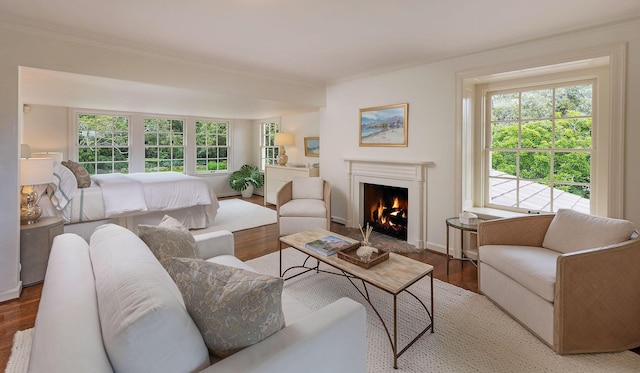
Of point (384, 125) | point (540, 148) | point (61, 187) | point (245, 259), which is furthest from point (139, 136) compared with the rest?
point (540, 148)

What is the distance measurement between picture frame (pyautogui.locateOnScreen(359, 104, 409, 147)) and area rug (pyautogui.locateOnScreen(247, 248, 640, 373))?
2104mm

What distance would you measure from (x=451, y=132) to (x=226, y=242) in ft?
9.01

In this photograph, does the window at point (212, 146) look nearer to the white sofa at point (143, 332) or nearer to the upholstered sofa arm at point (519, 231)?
the white sofa at point (143, 332)

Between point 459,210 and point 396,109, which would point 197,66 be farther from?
point 459,210

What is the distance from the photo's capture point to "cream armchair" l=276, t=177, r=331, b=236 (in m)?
4.25

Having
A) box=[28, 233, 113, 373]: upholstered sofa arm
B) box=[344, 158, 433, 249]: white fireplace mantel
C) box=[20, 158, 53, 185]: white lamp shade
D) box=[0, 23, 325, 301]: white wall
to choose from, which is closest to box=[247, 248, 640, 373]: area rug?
box=[344, 158, 433, 249]: white fireplace mantel

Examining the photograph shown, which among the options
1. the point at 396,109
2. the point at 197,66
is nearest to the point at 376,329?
the point at 396,109

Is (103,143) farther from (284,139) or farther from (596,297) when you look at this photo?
(596,297)

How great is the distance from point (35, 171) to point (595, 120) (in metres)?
5.18

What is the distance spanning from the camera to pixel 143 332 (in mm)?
880

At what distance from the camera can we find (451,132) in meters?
3.60

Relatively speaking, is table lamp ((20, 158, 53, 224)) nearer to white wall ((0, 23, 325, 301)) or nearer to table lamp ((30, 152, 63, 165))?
white wall ((0, 23, 325, 301))

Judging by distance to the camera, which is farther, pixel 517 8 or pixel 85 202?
pixel 85 202

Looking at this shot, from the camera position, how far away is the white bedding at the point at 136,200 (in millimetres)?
3664
